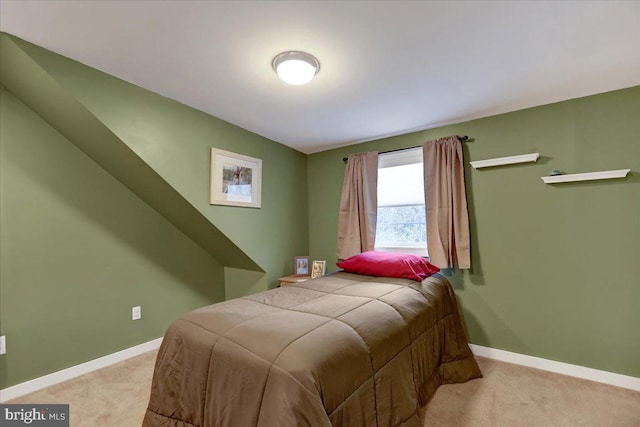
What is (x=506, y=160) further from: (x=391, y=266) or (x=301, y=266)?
(x=301, y=266)

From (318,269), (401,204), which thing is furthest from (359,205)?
(318,269)

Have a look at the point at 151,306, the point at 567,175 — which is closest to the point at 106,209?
the point at 151,306

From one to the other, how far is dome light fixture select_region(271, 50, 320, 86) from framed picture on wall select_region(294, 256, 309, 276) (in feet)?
7.30

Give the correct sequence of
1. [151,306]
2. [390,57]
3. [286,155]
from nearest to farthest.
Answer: [390,57] → [151,306] → [286,155]

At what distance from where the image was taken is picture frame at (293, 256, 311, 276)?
3562 millimetres

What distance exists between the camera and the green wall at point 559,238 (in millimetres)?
2135

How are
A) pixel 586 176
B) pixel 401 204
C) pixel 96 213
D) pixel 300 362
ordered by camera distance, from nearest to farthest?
pixel 300 362
pixel 586 176
pixel 96 213
pixel 401 204

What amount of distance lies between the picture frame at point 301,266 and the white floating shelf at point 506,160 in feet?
7.07

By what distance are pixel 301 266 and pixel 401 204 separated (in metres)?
1.43

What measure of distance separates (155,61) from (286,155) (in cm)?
188

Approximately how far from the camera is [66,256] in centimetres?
228

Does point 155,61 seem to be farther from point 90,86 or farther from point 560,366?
point 560,366

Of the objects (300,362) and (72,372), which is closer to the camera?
(300,362)

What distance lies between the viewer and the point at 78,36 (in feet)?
5.34
